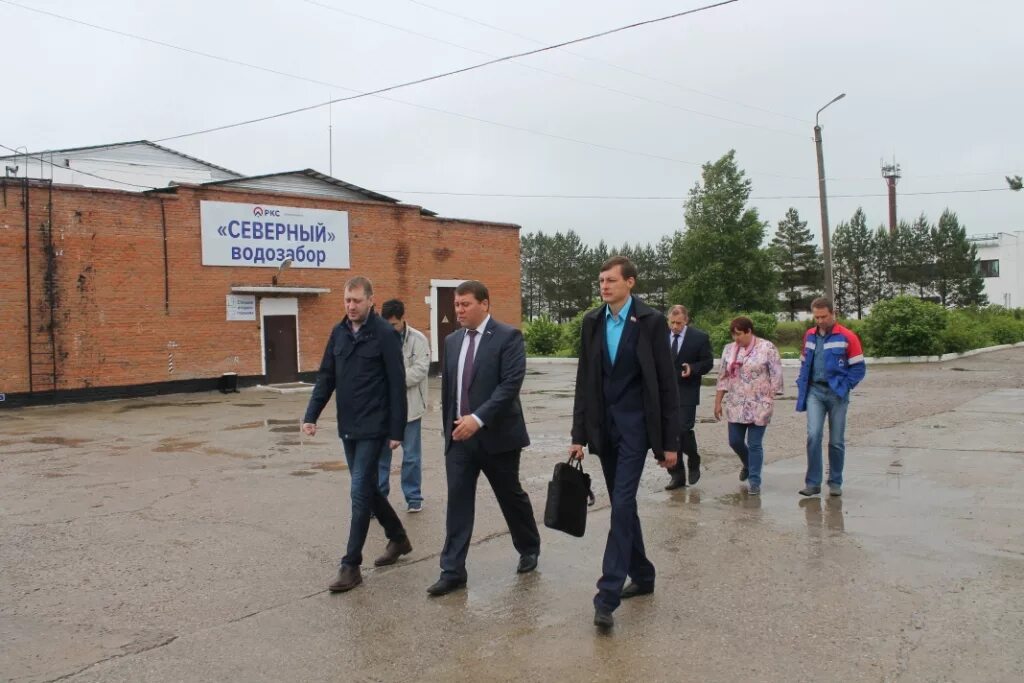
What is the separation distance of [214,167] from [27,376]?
20.6 meters

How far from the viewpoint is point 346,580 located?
5406mm

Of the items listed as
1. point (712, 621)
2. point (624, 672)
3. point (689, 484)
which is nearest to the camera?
point (624, 672)

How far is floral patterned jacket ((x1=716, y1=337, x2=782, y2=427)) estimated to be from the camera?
8156 millimetres

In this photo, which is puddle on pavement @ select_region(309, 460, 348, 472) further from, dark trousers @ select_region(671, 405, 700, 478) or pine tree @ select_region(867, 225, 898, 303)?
pine tree @ select_region(867, 225, 898, 303)

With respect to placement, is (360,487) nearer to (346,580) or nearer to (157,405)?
(346,580)

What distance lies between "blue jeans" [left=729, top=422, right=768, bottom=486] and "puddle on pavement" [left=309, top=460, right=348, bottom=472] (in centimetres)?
452

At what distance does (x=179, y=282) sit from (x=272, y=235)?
308 cm

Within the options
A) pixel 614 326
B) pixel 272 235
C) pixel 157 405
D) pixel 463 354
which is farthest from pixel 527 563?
pixel 272 235

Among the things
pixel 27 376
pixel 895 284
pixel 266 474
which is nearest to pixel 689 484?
pixel 266 474

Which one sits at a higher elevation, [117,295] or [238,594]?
[117,295]

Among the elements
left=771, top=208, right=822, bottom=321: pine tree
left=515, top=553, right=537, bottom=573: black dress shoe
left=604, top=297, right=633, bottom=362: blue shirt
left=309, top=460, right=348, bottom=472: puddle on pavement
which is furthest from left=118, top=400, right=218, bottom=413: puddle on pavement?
left=771, top=208, right=822, bottom=321: pine tree

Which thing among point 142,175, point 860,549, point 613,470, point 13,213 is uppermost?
point 142,175

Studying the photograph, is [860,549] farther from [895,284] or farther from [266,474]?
[895,284]

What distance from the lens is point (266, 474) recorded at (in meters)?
9.79
